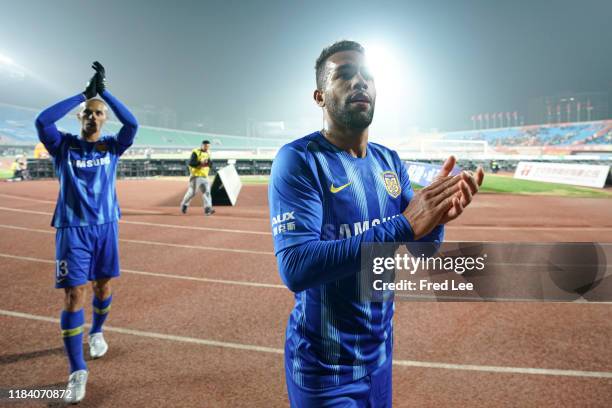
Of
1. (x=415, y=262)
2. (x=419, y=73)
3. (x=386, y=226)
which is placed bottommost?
(x=415, y=262)

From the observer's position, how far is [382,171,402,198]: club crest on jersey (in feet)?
5.73

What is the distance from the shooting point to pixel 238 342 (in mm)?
4133

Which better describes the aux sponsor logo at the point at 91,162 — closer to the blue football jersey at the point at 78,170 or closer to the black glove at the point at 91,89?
the blue football jersey at the point at 78,170

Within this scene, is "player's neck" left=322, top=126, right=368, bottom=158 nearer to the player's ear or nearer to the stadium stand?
the player's ear

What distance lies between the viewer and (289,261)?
4.27 ft

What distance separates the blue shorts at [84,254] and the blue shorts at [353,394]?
2.67m

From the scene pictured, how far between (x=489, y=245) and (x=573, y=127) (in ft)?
282

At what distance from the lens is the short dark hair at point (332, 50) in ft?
5.20

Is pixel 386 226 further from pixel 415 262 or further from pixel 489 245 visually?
pixel 489 245

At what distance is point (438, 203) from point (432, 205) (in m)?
0.02

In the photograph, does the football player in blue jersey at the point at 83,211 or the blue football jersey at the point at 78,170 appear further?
the blue football jersey at the point at 78,170

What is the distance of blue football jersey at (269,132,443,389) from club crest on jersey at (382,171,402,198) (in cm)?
4

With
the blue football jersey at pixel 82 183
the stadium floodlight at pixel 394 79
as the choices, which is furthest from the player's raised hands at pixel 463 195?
the stadium floodlight at pixel 394 79

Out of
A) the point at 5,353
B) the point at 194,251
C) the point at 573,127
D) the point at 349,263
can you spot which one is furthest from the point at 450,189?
the point at 573,127
